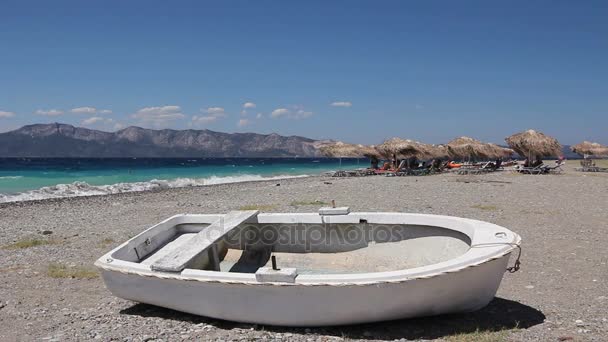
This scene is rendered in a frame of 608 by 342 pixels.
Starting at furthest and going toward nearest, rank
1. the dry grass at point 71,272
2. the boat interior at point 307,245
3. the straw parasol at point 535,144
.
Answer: the straw parasol at point 535,144
the dry grass at point 71,272
the boat interior at point 307,245

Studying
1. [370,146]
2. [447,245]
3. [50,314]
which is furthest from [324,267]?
[370,146]

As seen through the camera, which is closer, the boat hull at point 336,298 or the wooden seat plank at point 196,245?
the boat hull at point 336,298

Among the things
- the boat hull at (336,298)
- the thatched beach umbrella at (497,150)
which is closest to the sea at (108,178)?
the thatched beach umbrella at (497,150)

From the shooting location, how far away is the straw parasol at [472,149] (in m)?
32.3

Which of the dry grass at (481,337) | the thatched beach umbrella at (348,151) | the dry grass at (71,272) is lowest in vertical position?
the dry grass at (71,272)

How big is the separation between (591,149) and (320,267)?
122 feet

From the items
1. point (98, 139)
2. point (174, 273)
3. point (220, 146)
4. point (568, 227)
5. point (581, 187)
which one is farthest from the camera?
point (220, 146)

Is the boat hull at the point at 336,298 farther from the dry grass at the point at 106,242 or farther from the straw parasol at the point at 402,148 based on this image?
the straw parasol at the point at 402,148

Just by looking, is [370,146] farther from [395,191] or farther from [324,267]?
[324,267]

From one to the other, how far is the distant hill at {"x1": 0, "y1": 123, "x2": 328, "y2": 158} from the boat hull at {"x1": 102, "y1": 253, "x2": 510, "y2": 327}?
14335 centimetres

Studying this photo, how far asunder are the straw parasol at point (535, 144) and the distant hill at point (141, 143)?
119162mm

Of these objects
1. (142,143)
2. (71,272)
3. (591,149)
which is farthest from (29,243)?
(142,143)

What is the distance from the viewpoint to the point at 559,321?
15.8 feet

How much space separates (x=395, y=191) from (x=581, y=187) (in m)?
7.68
